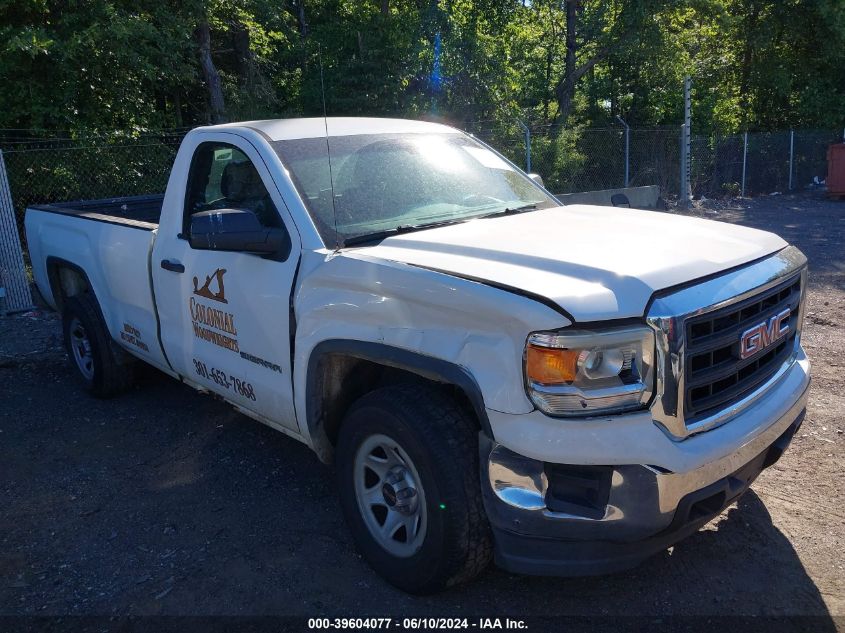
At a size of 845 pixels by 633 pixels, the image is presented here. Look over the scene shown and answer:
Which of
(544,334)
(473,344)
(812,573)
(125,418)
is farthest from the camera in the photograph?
(125,418)

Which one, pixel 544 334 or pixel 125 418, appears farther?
pixel 125 418

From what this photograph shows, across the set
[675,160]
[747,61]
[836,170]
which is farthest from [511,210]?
[747,61]

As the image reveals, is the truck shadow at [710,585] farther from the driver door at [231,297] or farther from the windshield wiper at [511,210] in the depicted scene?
the windshield wiper at [511,210]

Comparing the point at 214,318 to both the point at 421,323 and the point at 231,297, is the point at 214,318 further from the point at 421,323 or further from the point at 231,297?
the point at 421,323

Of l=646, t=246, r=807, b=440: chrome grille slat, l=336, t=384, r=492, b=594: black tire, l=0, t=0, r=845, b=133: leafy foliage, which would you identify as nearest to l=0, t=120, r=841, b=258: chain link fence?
l=0, t=0, r=845, b=133: leafy foliage

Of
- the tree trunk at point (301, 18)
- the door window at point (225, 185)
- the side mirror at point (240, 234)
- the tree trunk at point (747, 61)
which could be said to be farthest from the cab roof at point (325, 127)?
the tree trunk at point (747, 61)

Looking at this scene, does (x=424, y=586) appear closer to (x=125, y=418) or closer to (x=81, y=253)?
(x=125, y=418)

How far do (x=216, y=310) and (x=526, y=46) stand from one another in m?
17.8

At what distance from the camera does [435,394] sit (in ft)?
9.70

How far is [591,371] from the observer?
8.27 ft

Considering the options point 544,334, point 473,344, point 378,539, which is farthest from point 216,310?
point 544,334

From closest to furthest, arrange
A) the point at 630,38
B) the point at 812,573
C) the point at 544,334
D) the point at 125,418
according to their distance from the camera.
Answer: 1. the point at 544,334
2. the point at 812,573
3. the point at 125,418
4. the point at 630,38

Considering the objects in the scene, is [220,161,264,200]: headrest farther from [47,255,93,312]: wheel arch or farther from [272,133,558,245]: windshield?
[47,255,93,312]: wheel arch

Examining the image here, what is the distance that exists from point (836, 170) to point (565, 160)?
8.14 m
